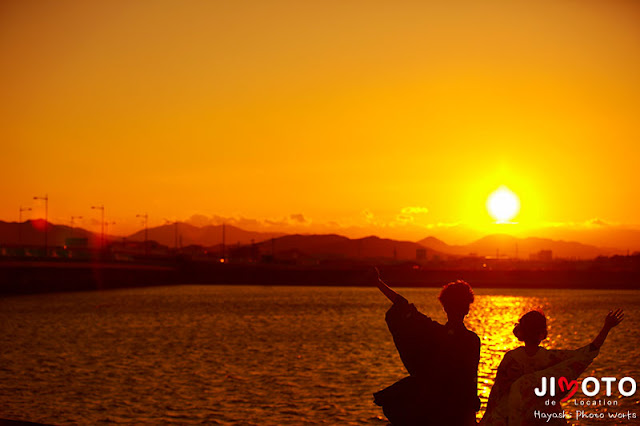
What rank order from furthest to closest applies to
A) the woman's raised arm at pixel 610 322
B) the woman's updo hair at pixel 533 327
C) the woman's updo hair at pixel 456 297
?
the woman's updo hair at pixel 456 297 → the woman's updo hair at pixel 533 327 → the woman's raised arm at pixel 610 322

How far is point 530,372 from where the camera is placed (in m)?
6.18

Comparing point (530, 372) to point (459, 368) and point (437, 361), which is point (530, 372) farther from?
point (437, 361)

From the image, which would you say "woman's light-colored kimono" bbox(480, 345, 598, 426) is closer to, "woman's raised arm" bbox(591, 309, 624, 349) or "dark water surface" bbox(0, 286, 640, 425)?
"woman's raised arm" bbox(591, 309, 624, 349)

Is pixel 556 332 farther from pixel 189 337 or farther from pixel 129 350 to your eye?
pixel 129 350

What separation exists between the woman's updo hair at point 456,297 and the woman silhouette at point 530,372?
0.46 meters

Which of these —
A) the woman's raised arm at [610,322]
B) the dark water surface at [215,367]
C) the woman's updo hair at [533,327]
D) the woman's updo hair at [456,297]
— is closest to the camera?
the woman's raised arm at [610,322]

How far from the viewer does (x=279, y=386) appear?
34469 millimetres

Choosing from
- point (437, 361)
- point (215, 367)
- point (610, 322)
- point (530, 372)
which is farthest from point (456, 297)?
point (215, 367)

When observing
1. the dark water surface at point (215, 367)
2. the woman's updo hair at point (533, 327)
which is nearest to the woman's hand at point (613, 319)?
the woman's updo hair at point (533, 327)

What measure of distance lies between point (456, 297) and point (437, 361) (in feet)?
1.94

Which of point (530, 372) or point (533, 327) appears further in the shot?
point (530, 372)

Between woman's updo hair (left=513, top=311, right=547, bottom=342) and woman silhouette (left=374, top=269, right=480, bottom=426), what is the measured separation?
0.49 m

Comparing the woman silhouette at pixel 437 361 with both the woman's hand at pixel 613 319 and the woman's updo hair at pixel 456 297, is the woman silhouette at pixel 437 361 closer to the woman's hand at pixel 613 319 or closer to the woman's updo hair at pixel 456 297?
the woman's updo hair at pixel 456 297

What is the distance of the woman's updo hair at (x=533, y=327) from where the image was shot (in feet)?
19.5
